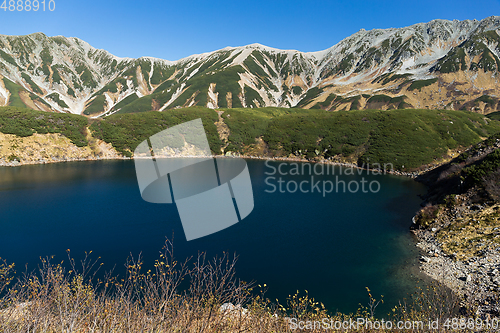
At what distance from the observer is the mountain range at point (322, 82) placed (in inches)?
5325

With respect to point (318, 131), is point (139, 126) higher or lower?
higher

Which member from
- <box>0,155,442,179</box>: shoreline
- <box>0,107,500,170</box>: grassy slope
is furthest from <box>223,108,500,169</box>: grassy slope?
<box>0,155,442,179</box>: shoreline

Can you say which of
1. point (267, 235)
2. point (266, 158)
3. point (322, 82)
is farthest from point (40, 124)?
point (322, 82)

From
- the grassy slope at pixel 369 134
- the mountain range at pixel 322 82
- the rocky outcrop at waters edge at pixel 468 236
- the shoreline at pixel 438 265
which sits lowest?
the shoreline at pixel 438 265

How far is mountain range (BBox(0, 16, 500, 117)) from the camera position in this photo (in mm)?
135250

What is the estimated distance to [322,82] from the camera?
19638 centimetres

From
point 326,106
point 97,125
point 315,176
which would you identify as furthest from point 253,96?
point 315,176

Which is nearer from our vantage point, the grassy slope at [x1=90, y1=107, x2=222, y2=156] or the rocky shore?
the rocky shore

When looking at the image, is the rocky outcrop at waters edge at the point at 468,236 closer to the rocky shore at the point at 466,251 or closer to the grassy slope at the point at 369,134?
the rocky shore at the point at 466,251

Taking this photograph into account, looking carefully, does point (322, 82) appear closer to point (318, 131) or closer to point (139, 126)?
point (318, 131)

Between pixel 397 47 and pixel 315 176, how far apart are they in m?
185

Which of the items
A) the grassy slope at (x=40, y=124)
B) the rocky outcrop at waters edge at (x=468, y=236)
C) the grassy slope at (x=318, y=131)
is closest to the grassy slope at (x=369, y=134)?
the grassy slope at (x=318, y=131)

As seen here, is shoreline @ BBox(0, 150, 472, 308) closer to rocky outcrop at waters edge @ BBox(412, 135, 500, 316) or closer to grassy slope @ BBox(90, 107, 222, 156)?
rocky outcrop at waters edge @ BBox(412, 135, 500, 316)

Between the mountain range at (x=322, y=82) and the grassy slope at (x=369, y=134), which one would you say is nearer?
the grassy slope at (x=369, y=134)
